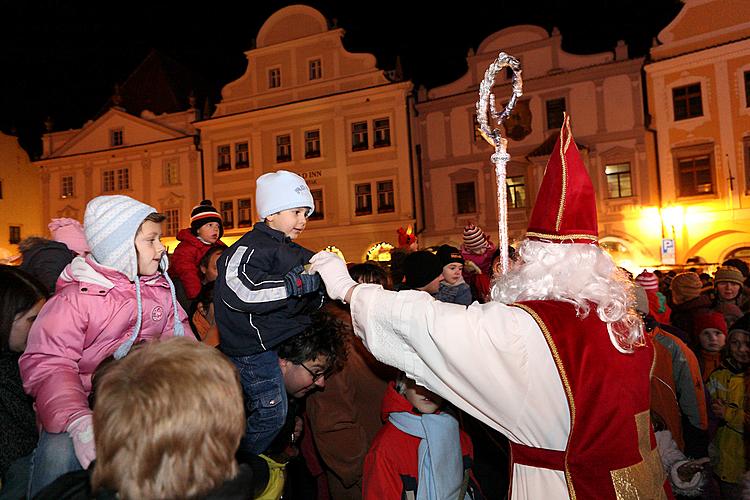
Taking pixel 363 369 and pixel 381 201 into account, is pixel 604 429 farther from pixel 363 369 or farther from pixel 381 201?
pixel 381 201

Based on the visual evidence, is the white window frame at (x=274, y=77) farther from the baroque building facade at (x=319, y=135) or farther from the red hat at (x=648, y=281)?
the red hat at (x=648, y=281)

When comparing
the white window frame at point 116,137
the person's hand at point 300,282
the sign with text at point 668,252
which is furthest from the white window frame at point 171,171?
the person's hand at point 300,282

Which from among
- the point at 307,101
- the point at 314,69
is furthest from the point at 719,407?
the point at 314,69

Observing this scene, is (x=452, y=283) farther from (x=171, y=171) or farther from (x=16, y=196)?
(x=16, y=196)

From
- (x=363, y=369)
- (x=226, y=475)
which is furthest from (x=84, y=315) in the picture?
(x=363, y=369)

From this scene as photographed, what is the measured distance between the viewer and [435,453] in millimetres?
2957

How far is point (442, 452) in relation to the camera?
9.80ft

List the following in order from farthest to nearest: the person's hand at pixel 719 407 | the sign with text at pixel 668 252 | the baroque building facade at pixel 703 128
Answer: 1. the sign with text at pixel 668 252
2. the baroque building facade at pixel 703 128
3. the person's hand at pixel 719 407

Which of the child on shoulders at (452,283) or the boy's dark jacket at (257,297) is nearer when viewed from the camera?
the boy's dark jacket at (257,297)

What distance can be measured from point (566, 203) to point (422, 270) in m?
2.38

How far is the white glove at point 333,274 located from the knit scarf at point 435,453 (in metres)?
0.89

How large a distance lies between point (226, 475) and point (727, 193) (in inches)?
846

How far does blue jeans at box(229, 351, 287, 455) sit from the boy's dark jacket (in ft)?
0.25

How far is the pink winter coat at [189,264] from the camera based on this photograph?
6031mm
